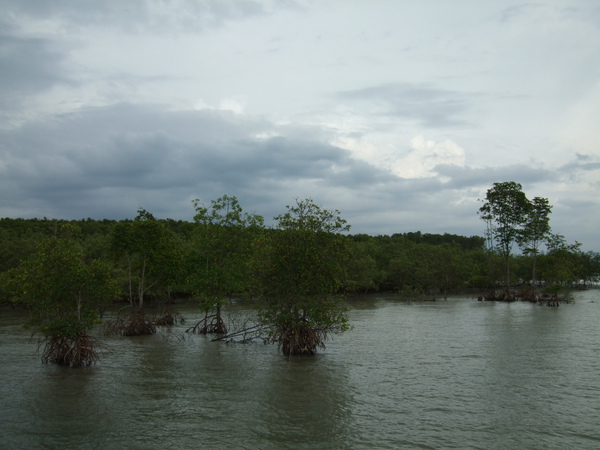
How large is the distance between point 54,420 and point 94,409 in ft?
4.47

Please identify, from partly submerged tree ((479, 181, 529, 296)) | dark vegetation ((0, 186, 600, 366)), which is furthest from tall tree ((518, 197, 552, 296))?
dark vegetation ((0, 186, 600, 366))

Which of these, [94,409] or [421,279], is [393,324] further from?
[421,279]

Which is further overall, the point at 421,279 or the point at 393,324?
the point at 421,279

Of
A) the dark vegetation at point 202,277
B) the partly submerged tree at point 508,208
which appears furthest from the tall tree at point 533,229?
the dark vegetation at point 202,277

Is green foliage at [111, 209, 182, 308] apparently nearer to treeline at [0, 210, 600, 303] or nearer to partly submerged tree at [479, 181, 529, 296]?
treeline at [0, 210, 600, 303]

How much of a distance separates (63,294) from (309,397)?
480 inches

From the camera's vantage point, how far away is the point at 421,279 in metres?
111

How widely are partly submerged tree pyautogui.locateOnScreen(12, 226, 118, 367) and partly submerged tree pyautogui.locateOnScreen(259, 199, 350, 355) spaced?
8.17 m

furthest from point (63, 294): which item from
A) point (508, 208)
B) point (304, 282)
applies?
point (508, 208)

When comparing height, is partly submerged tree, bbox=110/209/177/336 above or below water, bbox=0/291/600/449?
above

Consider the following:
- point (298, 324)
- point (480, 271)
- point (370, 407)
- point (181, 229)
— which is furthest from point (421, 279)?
point (370, 407)

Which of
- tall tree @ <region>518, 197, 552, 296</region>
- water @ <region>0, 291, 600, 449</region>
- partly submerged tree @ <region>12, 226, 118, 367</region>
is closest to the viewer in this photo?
water @ <region>0, 291, 600, 449</region>

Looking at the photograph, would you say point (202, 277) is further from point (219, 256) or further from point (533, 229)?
point (533, 229)

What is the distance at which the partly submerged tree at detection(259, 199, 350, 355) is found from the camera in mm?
26266
